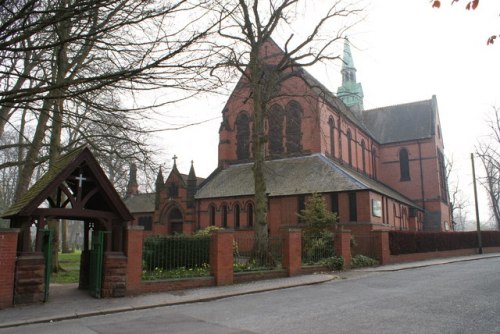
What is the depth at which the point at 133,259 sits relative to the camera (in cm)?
1252

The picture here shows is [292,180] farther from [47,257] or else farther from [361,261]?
[47,257]

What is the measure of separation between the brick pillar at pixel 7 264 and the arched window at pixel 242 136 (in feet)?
84.6

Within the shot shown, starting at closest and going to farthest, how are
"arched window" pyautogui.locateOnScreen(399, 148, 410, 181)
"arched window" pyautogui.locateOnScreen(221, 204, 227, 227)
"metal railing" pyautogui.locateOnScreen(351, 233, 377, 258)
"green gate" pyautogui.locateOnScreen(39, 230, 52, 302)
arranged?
"green gate" pyautogui.locateOnScreen(39, 230, 52, 302), "metal railing" pyautogui.locateOnScreen(351, 233, 377, 258), "arched window" pyautogui.locateOnScreen(221, 204, 227, 227), "arched window" pyautogui.locateOnScreen(399, 148, 410, 181)

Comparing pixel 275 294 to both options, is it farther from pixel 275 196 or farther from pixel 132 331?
pixel 275 196

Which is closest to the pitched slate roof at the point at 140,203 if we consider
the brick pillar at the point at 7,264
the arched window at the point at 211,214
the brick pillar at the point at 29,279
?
the arched window at the point at 211,214

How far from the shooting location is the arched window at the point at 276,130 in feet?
110

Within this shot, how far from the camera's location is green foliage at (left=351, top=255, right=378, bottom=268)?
71.7 feet

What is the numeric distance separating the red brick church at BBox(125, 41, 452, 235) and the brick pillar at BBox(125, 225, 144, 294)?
9.61 meters

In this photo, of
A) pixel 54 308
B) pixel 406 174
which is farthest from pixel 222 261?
pixel 406 174

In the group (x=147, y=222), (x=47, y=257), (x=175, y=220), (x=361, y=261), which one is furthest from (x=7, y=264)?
(x=147, y=222)

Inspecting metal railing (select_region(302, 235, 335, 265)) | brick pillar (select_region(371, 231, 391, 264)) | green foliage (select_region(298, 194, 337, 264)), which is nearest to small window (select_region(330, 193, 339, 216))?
green foliage (select_region(298, 194, 337, 264))

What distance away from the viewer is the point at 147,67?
15.7 ft

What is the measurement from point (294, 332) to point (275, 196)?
864 inches

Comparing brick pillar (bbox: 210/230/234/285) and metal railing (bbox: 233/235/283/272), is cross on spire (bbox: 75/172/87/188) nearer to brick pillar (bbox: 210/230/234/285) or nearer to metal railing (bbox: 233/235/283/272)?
A: brick pillar (bbox: 210/230/234/285)
